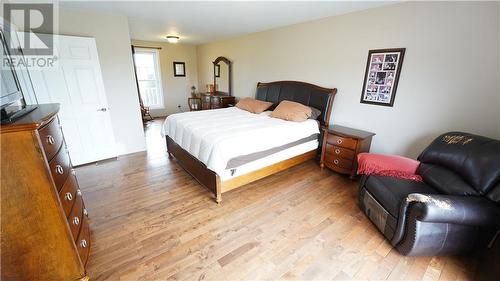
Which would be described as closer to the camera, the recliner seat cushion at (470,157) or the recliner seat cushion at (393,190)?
the recliner seat cushion at (470,157)

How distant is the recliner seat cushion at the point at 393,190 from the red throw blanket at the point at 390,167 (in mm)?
89

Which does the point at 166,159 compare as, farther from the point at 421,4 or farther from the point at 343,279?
the point at 421,4

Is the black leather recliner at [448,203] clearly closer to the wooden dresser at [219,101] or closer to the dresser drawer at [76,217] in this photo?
the dresser drawer at [76,217]

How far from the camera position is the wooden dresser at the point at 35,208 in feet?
3.64

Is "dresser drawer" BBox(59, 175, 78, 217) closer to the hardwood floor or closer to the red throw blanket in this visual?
the hardwood floor

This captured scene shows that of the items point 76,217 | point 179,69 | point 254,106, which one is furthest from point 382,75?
point 179,69

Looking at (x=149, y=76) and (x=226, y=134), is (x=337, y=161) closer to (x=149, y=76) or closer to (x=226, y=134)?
(x=226, y=134)

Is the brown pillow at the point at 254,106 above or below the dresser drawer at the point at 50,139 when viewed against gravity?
below

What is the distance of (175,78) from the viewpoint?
22.4ft

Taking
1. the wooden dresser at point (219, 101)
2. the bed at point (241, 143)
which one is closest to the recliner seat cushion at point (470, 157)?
the bed at point (241, 143)

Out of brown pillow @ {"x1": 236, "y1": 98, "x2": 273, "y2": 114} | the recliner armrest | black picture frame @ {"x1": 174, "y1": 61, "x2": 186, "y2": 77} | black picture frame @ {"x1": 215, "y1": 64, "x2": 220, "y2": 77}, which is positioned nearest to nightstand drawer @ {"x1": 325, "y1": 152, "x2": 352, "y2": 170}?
the recliner armrest

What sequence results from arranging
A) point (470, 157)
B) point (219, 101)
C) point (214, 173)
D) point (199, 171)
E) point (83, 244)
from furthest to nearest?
point (219, 101) → point (199, 171) → point (214, 173) → point (470, 157) → point (83, 244)

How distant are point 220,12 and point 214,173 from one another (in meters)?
2.50

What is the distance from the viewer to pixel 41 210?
3.94 feet
